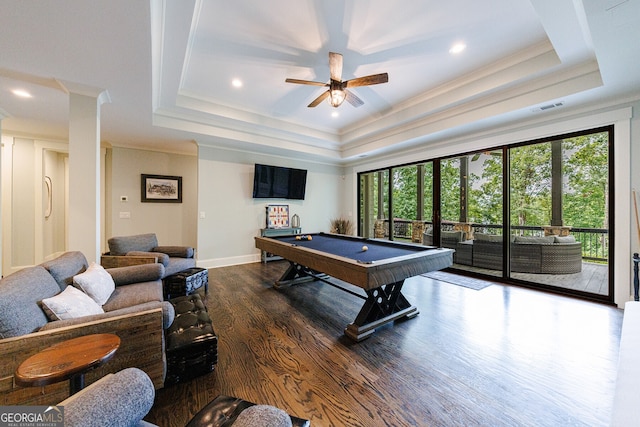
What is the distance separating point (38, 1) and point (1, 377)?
2321 mm

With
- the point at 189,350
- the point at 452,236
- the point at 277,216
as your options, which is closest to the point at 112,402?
the point at 189,350

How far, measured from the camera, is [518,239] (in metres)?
4.36

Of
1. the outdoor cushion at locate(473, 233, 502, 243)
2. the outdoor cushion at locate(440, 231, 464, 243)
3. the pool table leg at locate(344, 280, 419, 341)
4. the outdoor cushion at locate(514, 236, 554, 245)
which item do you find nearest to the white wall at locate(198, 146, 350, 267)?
the outdoor cushion at locate(440, 231, 464, 243)

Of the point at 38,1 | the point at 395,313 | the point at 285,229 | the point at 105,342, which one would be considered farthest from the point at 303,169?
the point at 105,342

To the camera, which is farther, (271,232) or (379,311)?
(271,232)

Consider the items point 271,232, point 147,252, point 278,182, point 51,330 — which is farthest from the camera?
point 278,182

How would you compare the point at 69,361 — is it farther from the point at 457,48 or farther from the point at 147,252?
the point at 457,48

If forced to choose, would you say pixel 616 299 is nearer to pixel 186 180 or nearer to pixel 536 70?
pixel 536 70

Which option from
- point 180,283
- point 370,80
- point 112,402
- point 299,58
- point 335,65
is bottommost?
point 180,283

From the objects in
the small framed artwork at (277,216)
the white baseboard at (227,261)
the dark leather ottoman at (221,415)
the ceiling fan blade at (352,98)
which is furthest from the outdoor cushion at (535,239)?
the white baseboard at (227,261)

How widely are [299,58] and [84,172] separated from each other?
2.92 meters

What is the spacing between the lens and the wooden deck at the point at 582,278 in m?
3.54

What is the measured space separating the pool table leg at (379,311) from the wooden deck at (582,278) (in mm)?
2663

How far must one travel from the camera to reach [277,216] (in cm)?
604
